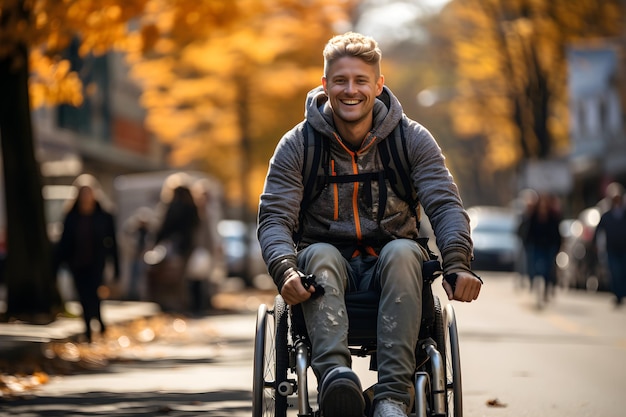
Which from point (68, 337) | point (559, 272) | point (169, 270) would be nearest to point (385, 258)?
point (68, 337)

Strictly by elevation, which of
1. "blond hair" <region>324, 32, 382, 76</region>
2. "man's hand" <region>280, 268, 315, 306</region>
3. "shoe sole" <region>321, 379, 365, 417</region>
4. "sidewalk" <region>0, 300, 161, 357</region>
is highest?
"blond hair" <region>324, 32, 382, 76</region>

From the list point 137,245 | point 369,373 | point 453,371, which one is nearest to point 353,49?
point 453,371

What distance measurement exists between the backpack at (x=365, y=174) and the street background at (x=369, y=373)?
2916mm

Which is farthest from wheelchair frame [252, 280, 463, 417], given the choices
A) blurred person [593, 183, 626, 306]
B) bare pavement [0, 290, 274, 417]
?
blurred person [593, 183, 626, 306]

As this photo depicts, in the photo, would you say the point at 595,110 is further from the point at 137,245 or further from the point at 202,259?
the point at 202,259

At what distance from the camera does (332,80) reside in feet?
20.1

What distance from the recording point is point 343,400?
17.9 feet

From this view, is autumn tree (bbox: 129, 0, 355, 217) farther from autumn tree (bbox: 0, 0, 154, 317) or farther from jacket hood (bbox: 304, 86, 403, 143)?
jacket hood (bbox: 304, 86, 403, 143)

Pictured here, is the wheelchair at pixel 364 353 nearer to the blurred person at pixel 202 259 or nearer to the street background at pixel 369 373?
the street background at pixel 369 373

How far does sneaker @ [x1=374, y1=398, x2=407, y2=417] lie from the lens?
551cm

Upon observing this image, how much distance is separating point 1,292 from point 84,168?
78.2 ft

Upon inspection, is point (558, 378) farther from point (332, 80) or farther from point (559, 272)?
point (559, 272)

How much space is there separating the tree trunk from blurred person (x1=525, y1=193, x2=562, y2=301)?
29.1 ft

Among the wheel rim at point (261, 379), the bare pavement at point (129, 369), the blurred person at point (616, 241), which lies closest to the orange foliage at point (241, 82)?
the blurred person at point (616, 241)
